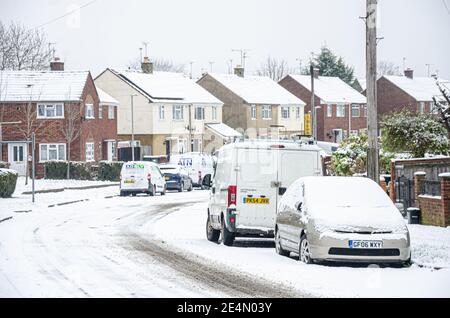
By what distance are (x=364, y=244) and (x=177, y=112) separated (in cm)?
6666

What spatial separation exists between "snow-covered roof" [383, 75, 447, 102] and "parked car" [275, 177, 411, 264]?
9063cm

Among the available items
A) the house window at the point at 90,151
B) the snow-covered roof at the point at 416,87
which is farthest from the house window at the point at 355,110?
the house window at the point at 90,151

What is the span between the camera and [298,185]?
1814 centimetres

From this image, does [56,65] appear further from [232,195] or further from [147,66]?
[232,195]

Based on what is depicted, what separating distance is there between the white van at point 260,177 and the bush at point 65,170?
3913cm

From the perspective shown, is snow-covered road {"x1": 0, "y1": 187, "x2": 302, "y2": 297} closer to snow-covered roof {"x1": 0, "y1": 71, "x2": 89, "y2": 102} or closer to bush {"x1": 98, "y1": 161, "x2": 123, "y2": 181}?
bush {"x1": 98, "y1": 161, "x2": 123, "y2": 181}

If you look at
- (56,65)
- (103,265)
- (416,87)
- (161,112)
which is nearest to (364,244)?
(103,265)

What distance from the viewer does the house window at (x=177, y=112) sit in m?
81.6

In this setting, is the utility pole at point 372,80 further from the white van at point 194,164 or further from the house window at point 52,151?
the house window at point 52,151

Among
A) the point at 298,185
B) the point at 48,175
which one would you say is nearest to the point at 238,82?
the point at 48,175

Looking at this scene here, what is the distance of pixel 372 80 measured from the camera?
20.9 meters

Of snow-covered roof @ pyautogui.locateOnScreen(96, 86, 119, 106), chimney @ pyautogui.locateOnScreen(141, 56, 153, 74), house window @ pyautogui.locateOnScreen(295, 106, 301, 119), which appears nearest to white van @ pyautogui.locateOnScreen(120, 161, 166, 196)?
snow-covered roof @ pyautogui.locateOnScreen(96, 86, 119, 106)

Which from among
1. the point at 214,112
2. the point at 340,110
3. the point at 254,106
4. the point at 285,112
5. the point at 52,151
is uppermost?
the point at 340,110
